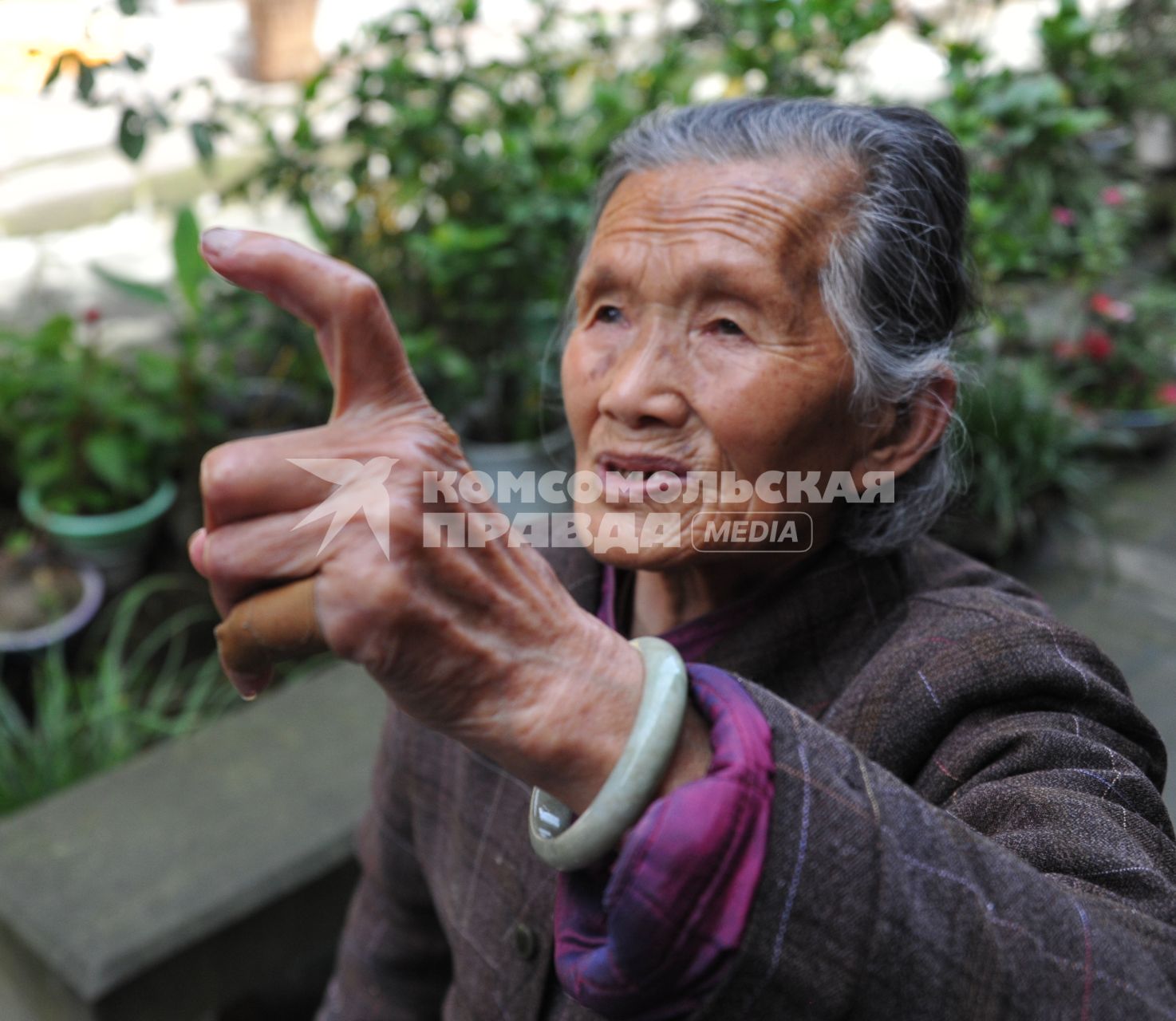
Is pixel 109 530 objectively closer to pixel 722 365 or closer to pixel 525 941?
pixel 525 941

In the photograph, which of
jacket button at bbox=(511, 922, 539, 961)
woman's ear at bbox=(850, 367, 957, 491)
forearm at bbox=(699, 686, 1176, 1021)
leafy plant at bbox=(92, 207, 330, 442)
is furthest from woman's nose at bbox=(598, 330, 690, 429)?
leafy plant at bbox=(92, 207, 330, 442)

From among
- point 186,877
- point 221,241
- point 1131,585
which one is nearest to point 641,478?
point 221,241

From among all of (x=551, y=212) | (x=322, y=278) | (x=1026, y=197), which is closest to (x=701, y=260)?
(x=322, y=278)

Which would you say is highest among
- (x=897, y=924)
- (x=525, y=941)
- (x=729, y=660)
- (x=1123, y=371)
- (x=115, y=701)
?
(x=897, y=924)

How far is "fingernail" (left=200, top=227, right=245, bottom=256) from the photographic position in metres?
0.74

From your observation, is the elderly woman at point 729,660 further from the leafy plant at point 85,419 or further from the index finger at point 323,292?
the leafy plant at point 85,419

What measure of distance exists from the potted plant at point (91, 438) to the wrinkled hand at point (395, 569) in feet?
9.58

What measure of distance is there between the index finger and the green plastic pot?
3.07 metres

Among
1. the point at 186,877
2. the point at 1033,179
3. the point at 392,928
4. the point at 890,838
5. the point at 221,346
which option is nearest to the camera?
the point at 890,838

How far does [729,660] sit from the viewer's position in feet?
4.50

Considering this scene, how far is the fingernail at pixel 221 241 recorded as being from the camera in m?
0.74

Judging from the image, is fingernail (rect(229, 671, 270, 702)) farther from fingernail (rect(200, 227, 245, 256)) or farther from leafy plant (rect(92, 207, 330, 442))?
leafy plant (rect(92, 207, 330, 442))

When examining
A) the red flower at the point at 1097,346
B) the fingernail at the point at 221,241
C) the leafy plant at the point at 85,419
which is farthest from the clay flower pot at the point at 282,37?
the fingernail at the point at 221,241

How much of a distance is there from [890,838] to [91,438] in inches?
129
